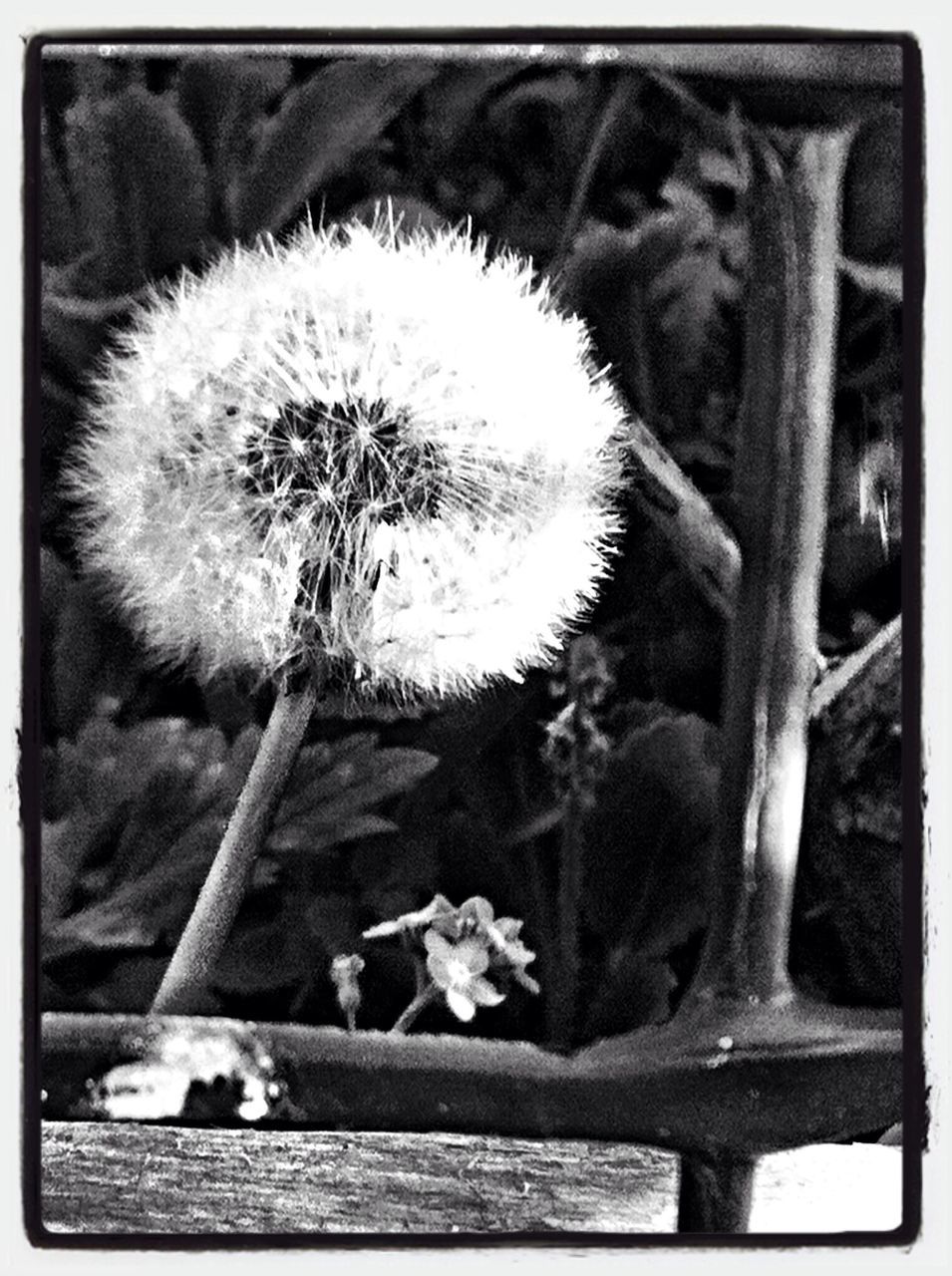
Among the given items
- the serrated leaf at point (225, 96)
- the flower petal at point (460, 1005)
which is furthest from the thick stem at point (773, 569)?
the serrated leaf at point (225, 96)

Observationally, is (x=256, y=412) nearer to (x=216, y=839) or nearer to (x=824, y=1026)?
(x=216, y=839)

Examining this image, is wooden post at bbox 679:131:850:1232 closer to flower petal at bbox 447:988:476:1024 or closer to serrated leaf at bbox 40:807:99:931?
flower petal at bbox 447:988:476:1024

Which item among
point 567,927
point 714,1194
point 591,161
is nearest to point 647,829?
point 567,927

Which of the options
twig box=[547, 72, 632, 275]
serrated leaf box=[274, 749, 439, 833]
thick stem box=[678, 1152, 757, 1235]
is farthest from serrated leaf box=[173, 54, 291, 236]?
thick stem box=[678, 1152, 757, 1235]

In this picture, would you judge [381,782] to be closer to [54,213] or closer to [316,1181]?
[316,1181]

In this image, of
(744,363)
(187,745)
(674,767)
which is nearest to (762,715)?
(674,767)

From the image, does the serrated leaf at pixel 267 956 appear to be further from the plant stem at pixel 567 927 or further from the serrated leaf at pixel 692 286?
the serrated leaf at pixel 692 286
